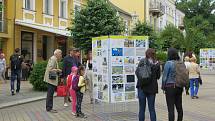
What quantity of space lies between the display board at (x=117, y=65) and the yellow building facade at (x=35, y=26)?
50.0 feet

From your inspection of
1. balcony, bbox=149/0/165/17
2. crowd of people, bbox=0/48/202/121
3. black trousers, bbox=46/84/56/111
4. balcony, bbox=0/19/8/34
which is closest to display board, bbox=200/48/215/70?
balcony, bbox=149/0/165/17

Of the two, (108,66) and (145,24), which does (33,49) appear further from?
(108,66)

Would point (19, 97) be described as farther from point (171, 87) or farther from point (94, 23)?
point (94, 23)

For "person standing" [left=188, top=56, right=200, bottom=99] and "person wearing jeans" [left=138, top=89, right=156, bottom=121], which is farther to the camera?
"person standing" [left=188, top=56, right=200, bottom=99]

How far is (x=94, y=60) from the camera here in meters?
11.9

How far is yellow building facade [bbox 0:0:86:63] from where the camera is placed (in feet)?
87.3

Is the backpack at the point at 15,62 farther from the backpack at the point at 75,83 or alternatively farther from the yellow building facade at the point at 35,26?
the yellow building facade at the point at 35,26

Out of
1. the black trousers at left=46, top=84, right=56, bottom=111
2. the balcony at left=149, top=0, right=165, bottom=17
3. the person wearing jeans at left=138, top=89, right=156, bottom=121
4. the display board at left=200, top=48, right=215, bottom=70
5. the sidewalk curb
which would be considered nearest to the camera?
the person wearing jeans at left=138, top=89, right=156, bottom=121

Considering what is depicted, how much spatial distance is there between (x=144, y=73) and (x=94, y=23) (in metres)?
17.6

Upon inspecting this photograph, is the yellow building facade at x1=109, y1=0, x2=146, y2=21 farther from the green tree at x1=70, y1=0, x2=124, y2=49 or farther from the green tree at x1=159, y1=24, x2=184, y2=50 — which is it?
the green tree at x1=70, y1=0, x2=124, y2=49

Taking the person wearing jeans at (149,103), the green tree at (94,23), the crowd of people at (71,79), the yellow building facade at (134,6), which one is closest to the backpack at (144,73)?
the person wearing jeans at (149,103)

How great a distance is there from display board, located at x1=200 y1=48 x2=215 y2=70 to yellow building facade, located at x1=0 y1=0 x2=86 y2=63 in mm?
16266

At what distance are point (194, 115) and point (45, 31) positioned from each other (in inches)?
764

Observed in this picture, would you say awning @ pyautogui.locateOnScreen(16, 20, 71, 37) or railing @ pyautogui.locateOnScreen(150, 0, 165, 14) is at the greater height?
railing @ pyautogui.locateOnScreen(150, 0, 165, 14)
